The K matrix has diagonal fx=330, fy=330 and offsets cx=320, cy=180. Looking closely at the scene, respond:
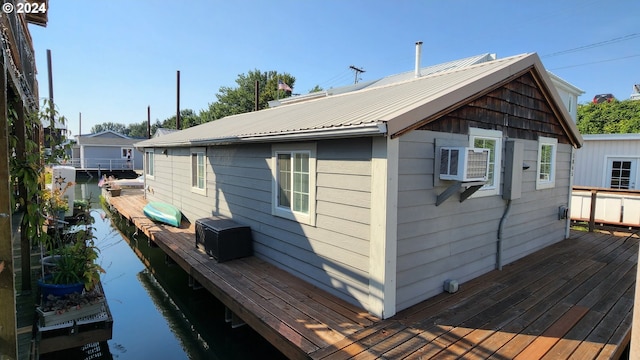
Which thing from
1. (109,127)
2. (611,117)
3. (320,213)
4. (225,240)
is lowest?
(225,240)

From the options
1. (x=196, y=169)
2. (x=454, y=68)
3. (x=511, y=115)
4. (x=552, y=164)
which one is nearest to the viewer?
(x=511, y=115)

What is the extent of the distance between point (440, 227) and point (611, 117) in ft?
75.8

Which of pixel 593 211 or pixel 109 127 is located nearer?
pixel 593 211

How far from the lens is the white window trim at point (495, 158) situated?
454cm

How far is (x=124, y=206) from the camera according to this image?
11.1 meters

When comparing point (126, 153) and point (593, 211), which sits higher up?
point (126, 153)

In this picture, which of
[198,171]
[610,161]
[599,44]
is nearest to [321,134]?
[198,171]

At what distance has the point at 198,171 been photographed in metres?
8.07

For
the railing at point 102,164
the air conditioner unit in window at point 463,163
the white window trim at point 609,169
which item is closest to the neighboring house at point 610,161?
the white window trim at point 609,169

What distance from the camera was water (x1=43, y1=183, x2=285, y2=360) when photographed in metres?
4.32

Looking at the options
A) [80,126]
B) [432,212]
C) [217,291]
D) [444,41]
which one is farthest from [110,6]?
[80,126]

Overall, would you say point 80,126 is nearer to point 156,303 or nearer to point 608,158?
point 156,303

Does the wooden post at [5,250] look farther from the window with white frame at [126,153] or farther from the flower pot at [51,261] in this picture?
the window with white frame at [126,153]

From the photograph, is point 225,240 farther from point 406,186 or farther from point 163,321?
point 406,186
